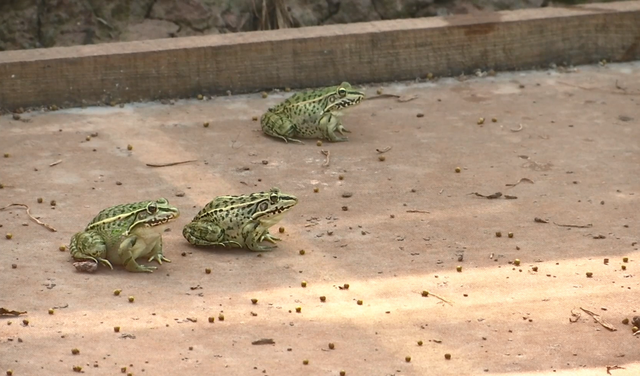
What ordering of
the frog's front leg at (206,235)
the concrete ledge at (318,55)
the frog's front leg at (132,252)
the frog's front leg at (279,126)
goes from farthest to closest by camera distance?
the concrete ledge at (318,55), the frog's front leg at (279,126), the frog's front leg at (206,235), the frog's front leg at (132,252)

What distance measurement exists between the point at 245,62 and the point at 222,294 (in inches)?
157

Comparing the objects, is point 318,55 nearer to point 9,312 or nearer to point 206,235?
point 206,235

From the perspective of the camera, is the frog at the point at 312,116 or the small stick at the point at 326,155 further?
the frog at the point at 312,116

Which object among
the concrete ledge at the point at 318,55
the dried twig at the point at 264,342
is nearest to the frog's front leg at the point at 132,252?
the dried twig at the point at 264,342

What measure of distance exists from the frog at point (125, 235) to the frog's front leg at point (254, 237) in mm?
534

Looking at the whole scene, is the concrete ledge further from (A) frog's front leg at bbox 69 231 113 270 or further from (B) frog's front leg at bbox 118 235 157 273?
(B) frog's front leg at bbox 118 235 157 273

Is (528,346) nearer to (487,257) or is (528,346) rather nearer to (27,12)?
(487,257)

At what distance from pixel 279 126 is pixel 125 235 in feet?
8.57

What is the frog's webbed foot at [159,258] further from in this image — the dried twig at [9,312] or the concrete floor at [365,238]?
the dried twig at [9,312]

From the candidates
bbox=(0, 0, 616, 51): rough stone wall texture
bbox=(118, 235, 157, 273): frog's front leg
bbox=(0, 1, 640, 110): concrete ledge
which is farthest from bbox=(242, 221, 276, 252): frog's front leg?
bbox=(0, 0, 616, 51): rough stone wall texture

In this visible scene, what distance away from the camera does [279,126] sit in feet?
33.0

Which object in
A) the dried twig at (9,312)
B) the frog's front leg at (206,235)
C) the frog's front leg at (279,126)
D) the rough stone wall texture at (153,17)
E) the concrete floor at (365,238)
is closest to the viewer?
the concrete floor at (365,238)

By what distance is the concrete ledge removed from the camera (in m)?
10.7

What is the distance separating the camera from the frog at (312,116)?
33.1 feet
